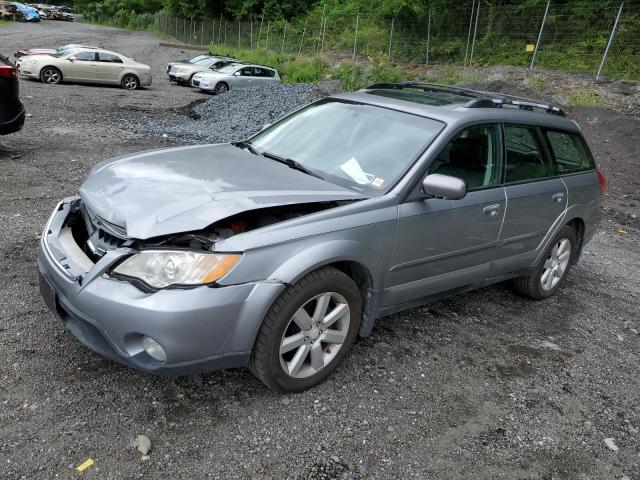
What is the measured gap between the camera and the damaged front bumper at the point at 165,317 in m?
2.64

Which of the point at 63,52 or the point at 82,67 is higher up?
the point at 63,52

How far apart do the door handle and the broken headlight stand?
2039 millimetres

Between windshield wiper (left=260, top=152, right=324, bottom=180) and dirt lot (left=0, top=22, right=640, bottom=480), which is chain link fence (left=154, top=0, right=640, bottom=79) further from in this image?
windshield wiper (left=260, top=152, right=324, bottom=180)

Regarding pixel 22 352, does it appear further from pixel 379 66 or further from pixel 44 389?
pixel 379 66

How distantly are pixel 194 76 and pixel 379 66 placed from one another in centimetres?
730

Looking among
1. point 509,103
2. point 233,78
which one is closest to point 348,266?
point 509,103

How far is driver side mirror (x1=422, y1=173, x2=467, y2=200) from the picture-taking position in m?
3.33

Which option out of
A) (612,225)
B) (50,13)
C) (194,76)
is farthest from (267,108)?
(50,13)

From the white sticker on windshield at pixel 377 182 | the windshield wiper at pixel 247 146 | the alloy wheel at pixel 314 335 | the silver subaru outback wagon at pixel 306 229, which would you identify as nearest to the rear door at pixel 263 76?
the silver subaru outback wagon at pixel 306 229

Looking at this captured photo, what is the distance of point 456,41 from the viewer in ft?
62.8

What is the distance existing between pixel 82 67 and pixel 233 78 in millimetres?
5414

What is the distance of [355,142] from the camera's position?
389 cm

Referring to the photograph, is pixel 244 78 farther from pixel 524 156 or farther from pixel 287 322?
pixel 287 322

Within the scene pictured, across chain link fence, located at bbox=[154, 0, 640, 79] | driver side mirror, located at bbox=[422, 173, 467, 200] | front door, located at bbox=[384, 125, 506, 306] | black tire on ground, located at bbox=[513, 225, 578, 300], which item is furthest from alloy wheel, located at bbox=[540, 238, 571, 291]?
chain link fence, located at bbox=[154, 0, 640, 79]
